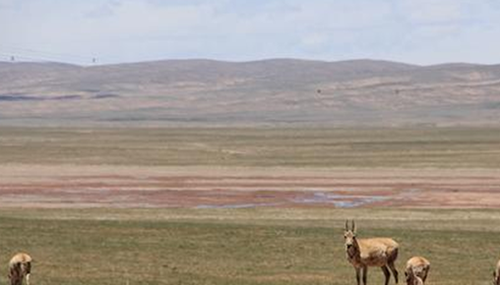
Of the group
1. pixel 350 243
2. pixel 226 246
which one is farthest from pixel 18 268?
pixel 226 246

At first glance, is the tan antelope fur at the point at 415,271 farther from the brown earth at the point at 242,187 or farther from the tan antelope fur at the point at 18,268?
the brown earth at the point at 242,187

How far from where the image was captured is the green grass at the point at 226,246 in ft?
97.9

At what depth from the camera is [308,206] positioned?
5428 centimetres

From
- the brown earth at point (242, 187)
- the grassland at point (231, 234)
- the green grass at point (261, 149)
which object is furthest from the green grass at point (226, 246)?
the green grass at point (261, 149)

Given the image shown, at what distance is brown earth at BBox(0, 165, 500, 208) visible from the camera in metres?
56.5

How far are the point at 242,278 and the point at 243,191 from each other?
111 ft

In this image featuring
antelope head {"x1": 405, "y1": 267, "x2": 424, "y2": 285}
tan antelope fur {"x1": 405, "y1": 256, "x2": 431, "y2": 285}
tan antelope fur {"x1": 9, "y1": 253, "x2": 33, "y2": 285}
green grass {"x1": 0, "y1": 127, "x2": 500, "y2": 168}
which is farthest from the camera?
green grass {"x1": 0, "y1": 127, "x2": 500, "y2": 168}

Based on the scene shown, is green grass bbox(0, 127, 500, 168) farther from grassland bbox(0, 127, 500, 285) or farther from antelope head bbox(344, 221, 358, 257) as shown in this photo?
antelope head bbox(344, 221, 358, 257)

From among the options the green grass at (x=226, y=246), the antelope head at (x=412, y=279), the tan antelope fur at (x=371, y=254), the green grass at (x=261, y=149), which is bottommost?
the green grass at (x=226, y=246)

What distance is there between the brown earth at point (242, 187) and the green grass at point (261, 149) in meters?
5.83

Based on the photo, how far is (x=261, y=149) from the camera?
10288cm

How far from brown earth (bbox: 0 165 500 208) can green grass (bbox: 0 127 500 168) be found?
5.83 m

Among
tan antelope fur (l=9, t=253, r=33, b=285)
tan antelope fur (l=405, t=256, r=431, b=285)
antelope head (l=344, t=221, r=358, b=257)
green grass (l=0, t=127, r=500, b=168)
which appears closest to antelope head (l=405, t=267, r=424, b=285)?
tan antelope fur (l=405, t=256, r=431, b=285)

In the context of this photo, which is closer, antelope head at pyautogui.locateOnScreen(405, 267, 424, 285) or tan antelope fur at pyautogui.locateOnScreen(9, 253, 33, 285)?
antelope head at pyautogui.locateOnScreen(405, 267, 424, 285)
